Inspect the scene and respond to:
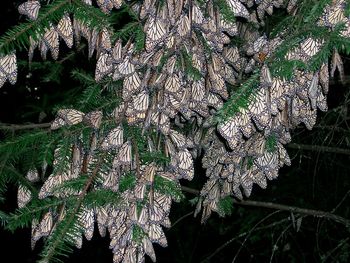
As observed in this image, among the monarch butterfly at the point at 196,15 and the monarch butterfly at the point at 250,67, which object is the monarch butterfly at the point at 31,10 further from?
the monarch butterfly at the point at 250,67

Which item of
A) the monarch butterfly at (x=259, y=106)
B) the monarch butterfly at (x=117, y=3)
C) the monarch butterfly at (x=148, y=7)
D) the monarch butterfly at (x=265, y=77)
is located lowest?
the monarch butterfly at (x=259, y=106)

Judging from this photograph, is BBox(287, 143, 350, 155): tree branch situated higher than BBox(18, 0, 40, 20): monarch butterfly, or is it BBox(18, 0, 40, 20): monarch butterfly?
BBox(18, 0, 40, 20): monarch butterfly

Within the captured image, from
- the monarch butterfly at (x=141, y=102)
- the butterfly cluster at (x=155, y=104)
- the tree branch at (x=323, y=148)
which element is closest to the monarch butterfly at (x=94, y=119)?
the butterfly cluster at (x=155, y=104)

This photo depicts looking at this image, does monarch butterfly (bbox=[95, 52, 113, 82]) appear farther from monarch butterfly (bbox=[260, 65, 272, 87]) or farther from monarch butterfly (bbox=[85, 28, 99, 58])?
monarch butterfly (bbox=[260, 65, 272, 87])

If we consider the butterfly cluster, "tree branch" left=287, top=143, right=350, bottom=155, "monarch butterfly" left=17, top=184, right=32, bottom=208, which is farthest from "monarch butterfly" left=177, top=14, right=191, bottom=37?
"tree branch" left=287, top=143, right=350, bottom=155

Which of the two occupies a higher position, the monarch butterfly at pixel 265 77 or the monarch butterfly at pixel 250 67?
the monarch butterfly at pixel 250 67

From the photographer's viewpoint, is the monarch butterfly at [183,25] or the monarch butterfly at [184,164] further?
the monarch butterfly at [184,164]

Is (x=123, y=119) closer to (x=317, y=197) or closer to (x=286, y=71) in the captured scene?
(x=286, y=71)

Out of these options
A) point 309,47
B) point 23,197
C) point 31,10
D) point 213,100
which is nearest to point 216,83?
point 213,100
